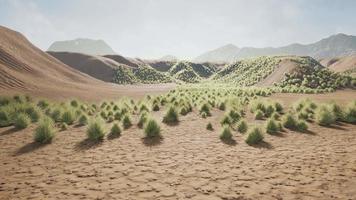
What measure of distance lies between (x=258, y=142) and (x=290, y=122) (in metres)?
3.37

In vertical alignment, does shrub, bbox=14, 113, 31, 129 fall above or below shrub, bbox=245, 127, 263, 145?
above

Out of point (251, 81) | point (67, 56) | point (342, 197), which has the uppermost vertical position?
point (67, 56)

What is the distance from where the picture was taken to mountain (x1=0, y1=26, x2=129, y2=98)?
30.1 meters

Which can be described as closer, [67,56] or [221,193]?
[221,193]

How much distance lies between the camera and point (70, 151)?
9703mm

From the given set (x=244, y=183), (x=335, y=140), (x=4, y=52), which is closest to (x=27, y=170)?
(x=244, y=183)

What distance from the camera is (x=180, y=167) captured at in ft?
26.4

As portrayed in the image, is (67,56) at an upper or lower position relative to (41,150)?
upper

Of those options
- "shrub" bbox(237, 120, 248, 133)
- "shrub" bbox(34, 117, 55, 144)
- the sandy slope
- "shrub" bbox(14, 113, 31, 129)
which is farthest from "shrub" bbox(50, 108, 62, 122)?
the sandy slope

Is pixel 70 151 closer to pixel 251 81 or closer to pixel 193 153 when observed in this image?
pixel 193 153

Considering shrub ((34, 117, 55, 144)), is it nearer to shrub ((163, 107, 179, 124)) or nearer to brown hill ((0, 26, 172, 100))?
shrub ((163, 107, 179, 124))

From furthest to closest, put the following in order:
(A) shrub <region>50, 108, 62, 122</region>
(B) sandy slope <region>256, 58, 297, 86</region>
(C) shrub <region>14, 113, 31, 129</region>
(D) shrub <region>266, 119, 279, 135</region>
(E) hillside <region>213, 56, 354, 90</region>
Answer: (B) sandy slope <region>256, 58, 297, 86</region>
(E) hillside <region>213, 56, 354, 90</region>
(A) shrub <region>50, 108, 62, 122</region>
(C) shrub <region>14, 113, 31, 129</region>
(D) shrub <region>266, 119, 279, 135</region>

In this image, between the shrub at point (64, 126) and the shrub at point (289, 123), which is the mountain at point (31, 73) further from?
the shrub at point (289, 123)

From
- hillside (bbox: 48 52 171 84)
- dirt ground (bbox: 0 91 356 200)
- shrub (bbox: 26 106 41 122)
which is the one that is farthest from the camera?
hillside (bbox: 48 52 171 84)
